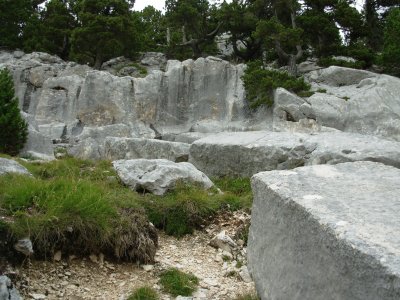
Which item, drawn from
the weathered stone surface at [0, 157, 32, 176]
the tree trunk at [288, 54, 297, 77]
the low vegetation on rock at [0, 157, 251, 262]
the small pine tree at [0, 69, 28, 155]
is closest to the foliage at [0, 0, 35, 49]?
the tree trunk at [288, 54, 297, 77]

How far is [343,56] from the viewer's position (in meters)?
35.0

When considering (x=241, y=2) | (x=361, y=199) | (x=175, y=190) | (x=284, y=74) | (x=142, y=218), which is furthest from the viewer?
(x=241, y=2)

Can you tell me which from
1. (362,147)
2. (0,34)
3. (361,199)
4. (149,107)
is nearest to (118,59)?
(0,34)

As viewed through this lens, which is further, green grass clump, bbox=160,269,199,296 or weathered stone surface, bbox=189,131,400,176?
weathered stone surface, bbox=189,131,400,176

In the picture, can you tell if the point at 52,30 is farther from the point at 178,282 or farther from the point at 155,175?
the point at 178,282

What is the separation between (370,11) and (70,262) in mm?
39080

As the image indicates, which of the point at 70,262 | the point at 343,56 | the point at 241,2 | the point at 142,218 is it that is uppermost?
the point at 241,2

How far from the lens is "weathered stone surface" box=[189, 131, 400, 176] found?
40.3 feet

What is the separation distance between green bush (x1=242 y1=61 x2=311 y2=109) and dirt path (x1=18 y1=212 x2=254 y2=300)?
59.3 ft

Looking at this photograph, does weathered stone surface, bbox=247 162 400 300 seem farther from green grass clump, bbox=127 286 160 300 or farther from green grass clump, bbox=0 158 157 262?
green grass clump, bbox=0 158 157 262

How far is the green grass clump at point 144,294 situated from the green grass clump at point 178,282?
33 centimetres

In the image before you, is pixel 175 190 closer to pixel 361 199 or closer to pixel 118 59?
pixel 361 199

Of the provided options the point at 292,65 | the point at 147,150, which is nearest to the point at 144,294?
the point at 147,150

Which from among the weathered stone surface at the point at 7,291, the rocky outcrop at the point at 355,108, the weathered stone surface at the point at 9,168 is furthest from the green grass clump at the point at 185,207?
the rocky outcrop at the point at 355,108
